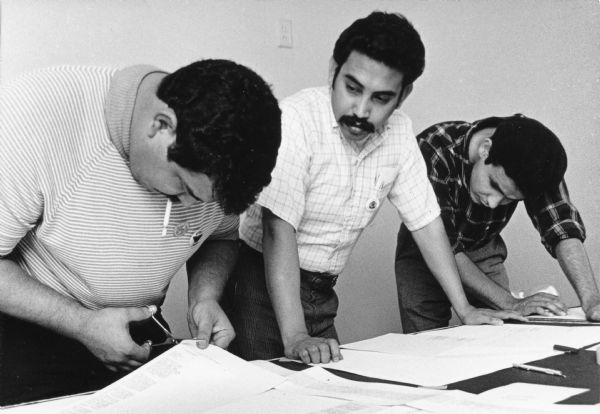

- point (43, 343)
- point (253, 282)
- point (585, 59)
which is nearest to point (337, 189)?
point (253, 282)

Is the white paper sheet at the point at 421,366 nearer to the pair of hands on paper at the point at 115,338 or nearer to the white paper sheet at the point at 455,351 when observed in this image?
the white paper sheet at the point at 455,351

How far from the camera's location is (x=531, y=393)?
2.70 ft

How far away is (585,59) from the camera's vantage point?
9.18ft

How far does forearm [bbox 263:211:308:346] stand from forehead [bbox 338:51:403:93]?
1.18 ft

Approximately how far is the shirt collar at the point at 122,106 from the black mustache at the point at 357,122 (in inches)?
20.8

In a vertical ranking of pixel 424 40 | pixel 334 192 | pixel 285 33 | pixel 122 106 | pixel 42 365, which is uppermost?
pixel 424 40

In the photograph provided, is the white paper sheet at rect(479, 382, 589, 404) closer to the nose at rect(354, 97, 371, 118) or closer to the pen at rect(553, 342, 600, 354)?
the pen at rect(553, 342, 600, 354)

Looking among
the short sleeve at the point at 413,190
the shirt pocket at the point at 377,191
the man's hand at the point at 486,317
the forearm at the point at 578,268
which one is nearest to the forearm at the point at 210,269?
the shirt pocket at the point at 377,191

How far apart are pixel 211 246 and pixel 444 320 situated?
0.94 meters

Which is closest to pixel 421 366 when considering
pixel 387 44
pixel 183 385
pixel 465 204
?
pixel 183 385

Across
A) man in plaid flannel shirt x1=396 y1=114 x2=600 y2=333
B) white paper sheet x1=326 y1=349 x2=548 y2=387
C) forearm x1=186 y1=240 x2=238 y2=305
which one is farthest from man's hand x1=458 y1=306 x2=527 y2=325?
forearm x1=186 y1=240 x2=238 y2=305

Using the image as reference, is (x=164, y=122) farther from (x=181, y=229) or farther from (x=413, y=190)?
(x=413, y=190)

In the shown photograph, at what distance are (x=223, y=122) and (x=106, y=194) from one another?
11.0 inches

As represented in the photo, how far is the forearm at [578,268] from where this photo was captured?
162cm
